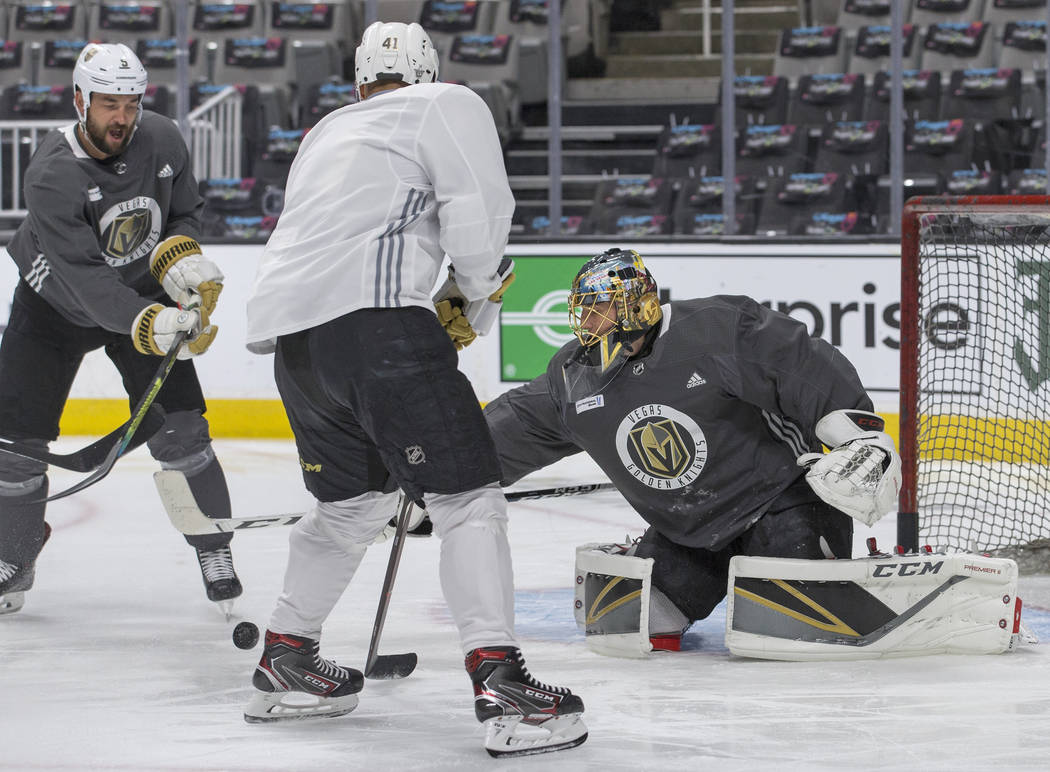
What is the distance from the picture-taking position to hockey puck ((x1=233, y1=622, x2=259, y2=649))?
2.76 metres

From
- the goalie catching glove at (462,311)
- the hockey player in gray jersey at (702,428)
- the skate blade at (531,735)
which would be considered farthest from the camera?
the hockey player in gray jersey at (702,428)

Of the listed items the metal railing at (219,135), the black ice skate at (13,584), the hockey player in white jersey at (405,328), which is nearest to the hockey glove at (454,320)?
the hockey player in white jersey at (405,328)

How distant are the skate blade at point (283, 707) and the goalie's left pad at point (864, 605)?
0.72 meters

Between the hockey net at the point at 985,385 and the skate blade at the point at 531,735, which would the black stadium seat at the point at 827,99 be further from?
the skate blade at the point at 531,735

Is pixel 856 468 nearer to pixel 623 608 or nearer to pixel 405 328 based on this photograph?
pixel 623 608

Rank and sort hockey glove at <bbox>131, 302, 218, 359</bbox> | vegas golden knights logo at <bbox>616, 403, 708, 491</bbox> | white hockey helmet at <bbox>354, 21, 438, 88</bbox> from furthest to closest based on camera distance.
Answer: hockey glove at <bbox>131, 302, 218, 359</bbox>, vegas golden knights logo at <bbox>616, 403, 708, 491</bbox>, white hockey helmet at <bbox>354, 21, 438, 88</bbox>

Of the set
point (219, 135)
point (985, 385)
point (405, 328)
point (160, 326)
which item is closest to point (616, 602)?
point (405, 328)

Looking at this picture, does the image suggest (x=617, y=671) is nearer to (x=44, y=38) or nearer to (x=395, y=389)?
(x=395, y=389)

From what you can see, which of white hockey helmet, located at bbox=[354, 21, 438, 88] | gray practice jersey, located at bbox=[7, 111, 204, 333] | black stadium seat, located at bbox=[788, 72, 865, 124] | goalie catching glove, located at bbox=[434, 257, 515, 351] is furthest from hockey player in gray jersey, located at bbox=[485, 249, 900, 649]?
black stadium seat, located at bbox=[788, 72, 865, 124]

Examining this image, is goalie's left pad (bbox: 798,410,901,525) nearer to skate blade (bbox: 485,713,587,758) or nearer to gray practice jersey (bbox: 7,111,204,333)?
skate blade (bbox: 485,713,587,758)

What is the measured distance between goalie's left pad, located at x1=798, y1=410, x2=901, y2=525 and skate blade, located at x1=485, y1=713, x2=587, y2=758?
1.99 ft

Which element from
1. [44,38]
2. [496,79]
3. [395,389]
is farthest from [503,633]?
[44,38]

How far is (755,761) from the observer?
202cm

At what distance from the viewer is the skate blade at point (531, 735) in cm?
203
